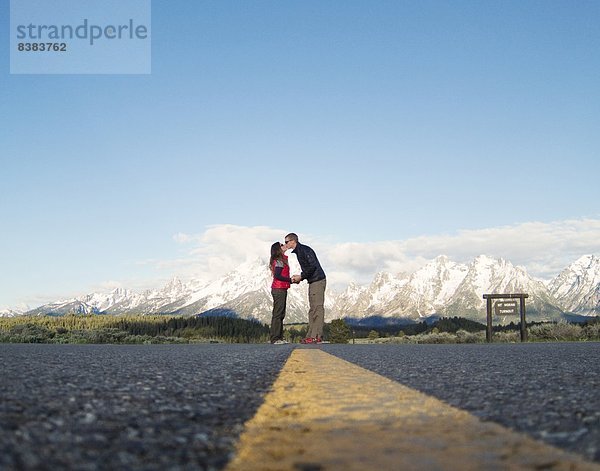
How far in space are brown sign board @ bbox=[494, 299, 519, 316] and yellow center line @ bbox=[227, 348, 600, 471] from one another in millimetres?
19565

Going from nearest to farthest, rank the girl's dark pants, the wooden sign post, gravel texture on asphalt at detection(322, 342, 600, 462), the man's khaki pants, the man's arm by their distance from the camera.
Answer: gravel texture on asphalt at detection(322, 342, 600, 462) < the man's khaki pants < the man's arm < the girl's dark pants < the wooden sign post

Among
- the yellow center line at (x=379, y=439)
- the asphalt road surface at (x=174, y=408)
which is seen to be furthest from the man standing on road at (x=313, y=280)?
the yellow center line at (x=379, y=439)

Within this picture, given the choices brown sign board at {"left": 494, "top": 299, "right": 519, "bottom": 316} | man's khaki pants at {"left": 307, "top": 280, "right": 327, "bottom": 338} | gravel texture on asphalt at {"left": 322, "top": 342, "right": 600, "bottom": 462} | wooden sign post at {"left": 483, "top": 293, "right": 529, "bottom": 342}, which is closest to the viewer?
gravel texture on asphalt at {"left": 322, "top": 342, "right": 600, "bottom": 462}

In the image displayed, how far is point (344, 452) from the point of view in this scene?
1729mm

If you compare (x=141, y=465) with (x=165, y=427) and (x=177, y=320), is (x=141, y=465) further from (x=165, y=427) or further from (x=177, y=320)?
(x=177, y=320)

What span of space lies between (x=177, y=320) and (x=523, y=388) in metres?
95.1

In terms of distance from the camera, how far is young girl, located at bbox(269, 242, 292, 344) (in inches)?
507

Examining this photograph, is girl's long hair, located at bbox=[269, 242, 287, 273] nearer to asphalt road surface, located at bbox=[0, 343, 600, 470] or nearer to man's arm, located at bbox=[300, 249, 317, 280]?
man's arm, located at bbox=[300, 249, 317, 280]

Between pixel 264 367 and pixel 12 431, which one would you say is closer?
pixel 12 431

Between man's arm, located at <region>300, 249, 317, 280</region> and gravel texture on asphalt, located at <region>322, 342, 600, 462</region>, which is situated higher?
man's arm, located at <region>300, 249, 317, 280</region>

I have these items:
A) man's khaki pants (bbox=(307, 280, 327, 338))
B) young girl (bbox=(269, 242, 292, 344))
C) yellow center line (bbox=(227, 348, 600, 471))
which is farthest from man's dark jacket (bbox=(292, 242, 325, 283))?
yellow center line (bbox=(227, 348, 600, 471))

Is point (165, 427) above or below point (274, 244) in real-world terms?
below

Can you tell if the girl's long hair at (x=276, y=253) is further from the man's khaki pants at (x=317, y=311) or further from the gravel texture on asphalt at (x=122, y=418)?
the gravel texture on asphalt at (x=122, y=418)

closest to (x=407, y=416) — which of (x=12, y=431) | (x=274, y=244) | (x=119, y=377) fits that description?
(x=12, y=431)
